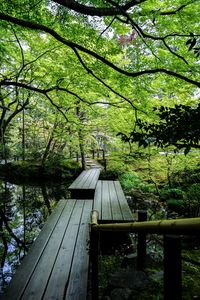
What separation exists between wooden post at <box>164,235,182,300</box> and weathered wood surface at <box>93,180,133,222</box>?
3376 mm

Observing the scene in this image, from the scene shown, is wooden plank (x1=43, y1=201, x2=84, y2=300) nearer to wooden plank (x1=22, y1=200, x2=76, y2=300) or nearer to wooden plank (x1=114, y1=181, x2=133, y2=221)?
wooden plank (x1=22, y1=200, x2=76, y2=300)

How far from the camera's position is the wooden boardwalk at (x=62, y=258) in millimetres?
2578

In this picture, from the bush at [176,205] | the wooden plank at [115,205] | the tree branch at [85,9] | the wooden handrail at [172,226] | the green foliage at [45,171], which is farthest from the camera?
the green foliage at [45,171]

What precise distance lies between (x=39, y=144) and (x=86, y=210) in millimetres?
14471

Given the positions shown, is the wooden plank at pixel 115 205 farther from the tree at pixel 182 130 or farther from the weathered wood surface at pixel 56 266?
the tree at pixel 182 130

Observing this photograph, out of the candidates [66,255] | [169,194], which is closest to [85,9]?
[66,255]

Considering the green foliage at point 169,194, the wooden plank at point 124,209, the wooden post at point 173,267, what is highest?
the wooden post at point 173,267

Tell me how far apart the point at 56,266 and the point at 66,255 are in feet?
1.08

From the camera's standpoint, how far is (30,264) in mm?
3146

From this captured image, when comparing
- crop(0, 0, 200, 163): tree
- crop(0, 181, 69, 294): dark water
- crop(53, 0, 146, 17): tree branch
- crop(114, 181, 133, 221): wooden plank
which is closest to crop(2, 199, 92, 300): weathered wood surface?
crop(114, 181, 133, 221): wooden plank

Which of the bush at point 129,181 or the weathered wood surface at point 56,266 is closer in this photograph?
the weathered wood surface at point 56,266

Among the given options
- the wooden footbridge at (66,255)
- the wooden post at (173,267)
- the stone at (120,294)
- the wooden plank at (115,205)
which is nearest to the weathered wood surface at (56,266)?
the wooden footbridge at (66,255)

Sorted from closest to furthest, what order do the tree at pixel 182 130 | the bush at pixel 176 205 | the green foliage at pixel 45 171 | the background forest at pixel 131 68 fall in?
the tree at pixel 182 130 < the background forest at pixel 131 68 < the bush at pixel 176 205 < the green foliage at pixel 45 171

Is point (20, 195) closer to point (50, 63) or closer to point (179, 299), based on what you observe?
point (50, 63)
